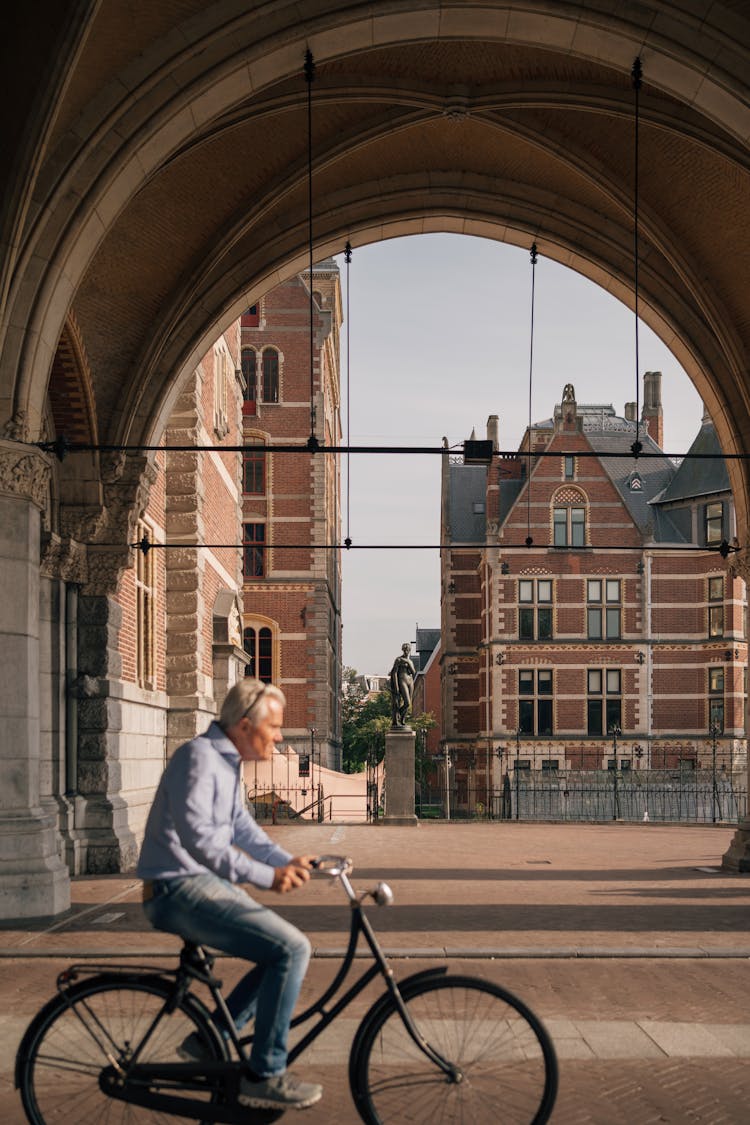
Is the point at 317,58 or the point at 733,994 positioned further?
the point at 317,58

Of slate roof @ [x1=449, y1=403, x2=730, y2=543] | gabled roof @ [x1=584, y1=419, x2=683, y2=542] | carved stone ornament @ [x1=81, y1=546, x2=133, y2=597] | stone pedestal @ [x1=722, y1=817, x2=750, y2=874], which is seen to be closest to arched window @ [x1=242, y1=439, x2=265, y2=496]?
slate roof @ [x1=449, y1=403, x2=730, y2=543]

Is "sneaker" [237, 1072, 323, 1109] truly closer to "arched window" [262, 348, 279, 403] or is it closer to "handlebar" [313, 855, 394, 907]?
"handlebar" [313, 855, 394, 907]

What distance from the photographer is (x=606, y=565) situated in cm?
4725

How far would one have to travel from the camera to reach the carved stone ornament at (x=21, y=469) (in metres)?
10.8

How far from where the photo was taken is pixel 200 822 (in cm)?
428

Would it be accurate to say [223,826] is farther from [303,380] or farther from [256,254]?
[303,380]

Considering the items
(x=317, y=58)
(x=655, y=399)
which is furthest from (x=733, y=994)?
(x=655, y=399)

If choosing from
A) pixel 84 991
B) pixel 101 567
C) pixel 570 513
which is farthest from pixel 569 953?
pixel 570 513

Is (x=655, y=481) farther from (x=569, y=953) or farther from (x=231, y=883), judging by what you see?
(x=231, y=883)

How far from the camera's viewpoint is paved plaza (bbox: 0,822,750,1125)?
5.64 m

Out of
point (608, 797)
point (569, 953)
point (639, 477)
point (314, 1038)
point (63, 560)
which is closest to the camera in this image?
point (314, 1038)

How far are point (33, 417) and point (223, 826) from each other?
740cm

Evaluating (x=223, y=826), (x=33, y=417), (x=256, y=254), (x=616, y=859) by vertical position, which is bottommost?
(x=616, y=859)

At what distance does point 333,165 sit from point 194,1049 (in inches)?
535
